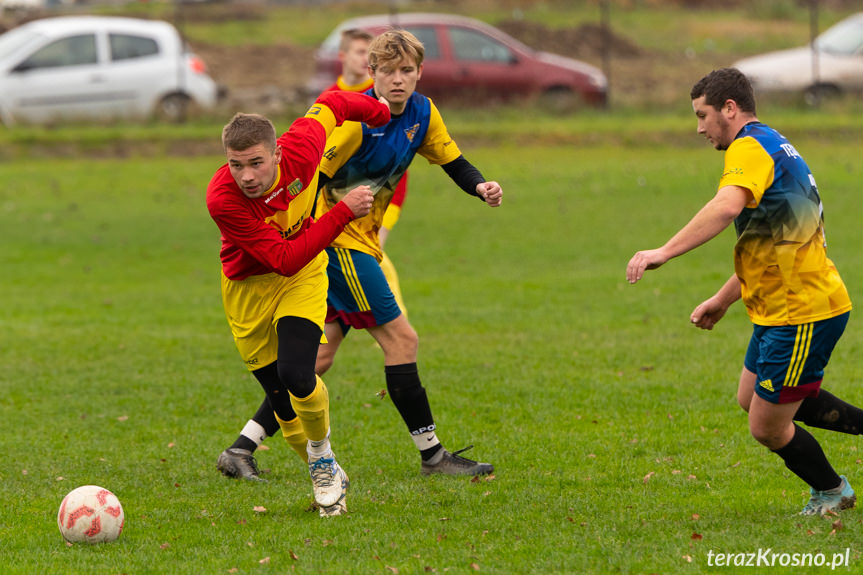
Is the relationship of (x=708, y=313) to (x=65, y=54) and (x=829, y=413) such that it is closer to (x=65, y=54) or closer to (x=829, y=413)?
(x=829, y=413)

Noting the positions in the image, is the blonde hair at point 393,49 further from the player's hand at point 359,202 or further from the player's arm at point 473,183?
the player's hand at point 359,202

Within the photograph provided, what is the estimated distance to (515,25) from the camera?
32.5 metres

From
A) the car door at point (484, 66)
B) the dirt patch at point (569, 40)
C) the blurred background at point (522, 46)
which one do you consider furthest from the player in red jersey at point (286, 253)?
the dirt patch at point (569, 40)

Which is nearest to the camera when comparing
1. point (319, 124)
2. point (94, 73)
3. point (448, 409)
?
point (319, 124)

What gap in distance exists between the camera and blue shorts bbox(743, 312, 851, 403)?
5004 mm

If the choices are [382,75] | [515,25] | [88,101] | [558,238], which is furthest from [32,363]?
[515,25]

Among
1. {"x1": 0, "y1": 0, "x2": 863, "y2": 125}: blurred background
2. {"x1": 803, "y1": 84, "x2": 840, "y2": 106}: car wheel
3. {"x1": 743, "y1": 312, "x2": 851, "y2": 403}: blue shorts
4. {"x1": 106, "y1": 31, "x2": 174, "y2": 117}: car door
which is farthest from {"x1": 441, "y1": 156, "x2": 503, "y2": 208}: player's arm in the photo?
{"x1": 803, "y1": 84, "x2": 840, "y2": 106}: car wheel

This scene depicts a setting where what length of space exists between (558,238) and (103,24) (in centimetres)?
1163

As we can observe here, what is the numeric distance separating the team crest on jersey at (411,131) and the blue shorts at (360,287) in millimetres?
731

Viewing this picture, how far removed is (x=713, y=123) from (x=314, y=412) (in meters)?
2.32

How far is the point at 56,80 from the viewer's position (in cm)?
2180

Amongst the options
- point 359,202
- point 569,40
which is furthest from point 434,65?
point 359,202

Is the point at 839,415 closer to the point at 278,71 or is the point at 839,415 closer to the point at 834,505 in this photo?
the point at 834,505

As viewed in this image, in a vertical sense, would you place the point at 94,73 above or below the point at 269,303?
below
